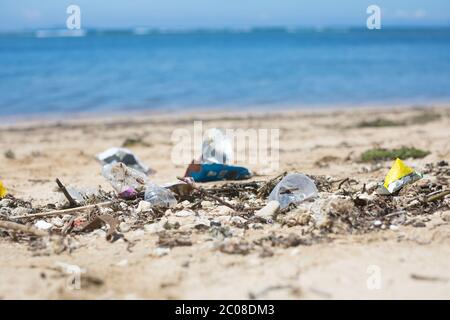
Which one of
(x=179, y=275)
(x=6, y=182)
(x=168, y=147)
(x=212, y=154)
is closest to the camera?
(x=179, y=275)

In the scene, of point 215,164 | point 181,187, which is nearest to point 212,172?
point 215,164

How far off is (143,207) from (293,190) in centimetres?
125

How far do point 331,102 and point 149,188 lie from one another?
11982 millimetres

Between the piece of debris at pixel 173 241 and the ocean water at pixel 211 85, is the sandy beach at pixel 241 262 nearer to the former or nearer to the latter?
the piece of debris at pixel 173 241

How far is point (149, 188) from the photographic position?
4613 millimetres

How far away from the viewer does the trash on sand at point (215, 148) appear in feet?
18.6

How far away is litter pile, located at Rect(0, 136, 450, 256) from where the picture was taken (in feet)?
12.2

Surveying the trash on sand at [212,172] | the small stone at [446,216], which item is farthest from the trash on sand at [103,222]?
the small stone at [446,216]

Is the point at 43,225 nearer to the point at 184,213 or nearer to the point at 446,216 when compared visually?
the point at 184,213

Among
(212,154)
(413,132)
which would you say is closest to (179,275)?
(212,154)

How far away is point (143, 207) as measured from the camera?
439 cm

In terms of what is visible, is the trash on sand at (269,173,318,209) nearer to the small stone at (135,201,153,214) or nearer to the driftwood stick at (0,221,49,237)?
the small stone at (135,201,153,214)

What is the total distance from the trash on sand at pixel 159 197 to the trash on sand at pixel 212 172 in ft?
3.33
